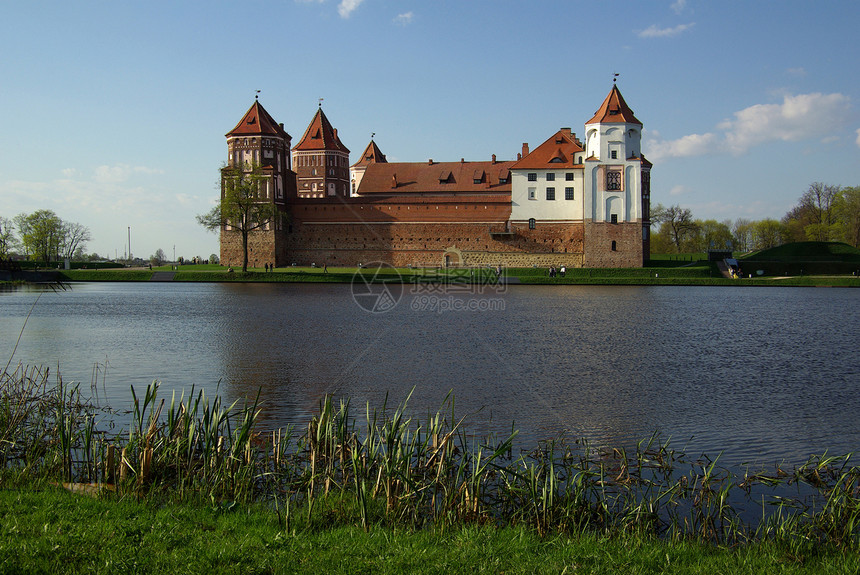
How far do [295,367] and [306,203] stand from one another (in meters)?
43.1

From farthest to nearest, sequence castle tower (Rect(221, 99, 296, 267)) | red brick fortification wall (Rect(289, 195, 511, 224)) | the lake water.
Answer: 1. red brick fortification wall (Rect(289, 195, 511, 224))
2. castle tower (Rect(221, 99, 296, 267))
3. the lake water

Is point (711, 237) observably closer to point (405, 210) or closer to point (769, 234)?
point (769, 234)

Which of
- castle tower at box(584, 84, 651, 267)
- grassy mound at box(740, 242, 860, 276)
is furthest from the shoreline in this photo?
castle tower at box(584, 84, 651, 267)

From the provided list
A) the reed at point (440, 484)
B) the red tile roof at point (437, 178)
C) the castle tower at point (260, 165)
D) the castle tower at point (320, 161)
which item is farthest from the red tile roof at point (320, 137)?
the reed at point (440, 484)

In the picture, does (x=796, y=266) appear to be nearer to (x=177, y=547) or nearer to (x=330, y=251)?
(x=330, y=251)

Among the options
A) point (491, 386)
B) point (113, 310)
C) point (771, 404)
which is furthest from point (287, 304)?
point (771, 404)

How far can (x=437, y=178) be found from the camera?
5853 centimetres

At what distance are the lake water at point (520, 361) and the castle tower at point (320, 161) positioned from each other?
3746cm

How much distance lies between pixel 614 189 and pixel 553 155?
223 inches

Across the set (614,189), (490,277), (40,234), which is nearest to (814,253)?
(614,189)

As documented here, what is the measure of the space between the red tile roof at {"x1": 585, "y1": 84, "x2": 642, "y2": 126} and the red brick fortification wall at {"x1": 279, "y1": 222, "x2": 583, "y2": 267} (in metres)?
7.85

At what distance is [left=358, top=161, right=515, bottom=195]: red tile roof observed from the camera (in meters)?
57.5

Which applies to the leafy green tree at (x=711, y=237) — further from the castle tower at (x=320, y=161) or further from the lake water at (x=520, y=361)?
the lake water at (x=520, y=361)

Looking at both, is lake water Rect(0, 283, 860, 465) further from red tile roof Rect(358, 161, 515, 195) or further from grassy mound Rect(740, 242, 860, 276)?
red tile roof Rect(358, 161, 515, 195)
